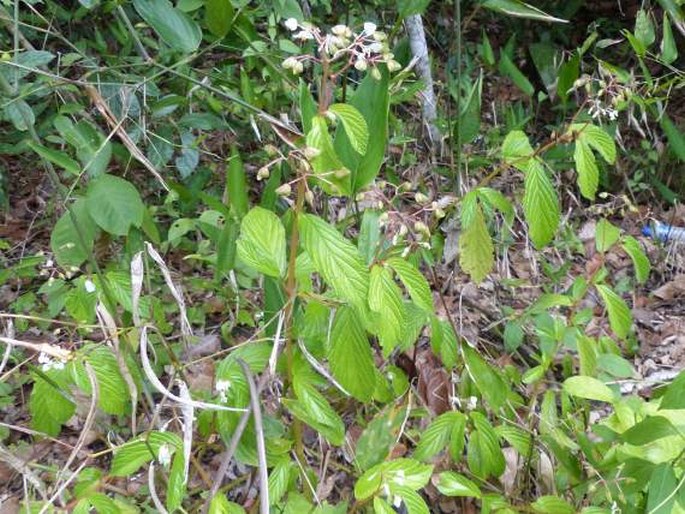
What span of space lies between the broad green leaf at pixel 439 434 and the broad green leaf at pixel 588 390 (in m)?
0.18

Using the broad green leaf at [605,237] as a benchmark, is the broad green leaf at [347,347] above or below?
above

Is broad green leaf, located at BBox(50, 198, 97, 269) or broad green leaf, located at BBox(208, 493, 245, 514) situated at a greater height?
broad green leaf, located at BBox(50, 198, 97, 269)

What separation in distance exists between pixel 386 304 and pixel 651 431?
401mm

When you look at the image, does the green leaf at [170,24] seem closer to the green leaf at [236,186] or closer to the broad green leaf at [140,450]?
the green leaf at [236,186]

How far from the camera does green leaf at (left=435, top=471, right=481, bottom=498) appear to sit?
111 cm

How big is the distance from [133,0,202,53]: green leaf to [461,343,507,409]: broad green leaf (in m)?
0.72

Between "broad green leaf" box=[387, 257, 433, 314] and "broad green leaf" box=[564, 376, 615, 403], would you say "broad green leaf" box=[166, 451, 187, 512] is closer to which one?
"broad green leaf" box=[387, 257, 433, 314]

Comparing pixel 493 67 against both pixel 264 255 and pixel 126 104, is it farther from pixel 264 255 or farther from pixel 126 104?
pixel 264 255

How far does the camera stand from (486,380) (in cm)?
129

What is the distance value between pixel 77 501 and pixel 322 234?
46 cm

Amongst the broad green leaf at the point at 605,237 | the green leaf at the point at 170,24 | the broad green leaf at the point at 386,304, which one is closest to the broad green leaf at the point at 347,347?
the broad green leaf at the point at 386,304

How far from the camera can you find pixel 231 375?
951 mm

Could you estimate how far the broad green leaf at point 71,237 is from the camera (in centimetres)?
132

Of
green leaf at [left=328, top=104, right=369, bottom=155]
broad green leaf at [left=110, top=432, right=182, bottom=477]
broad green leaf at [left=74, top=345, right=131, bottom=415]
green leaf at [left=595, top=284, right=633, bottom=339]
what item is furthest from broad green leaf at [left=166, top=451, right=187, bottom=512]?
green leaf at [left=595, top=284, right=633, bottom=339]
